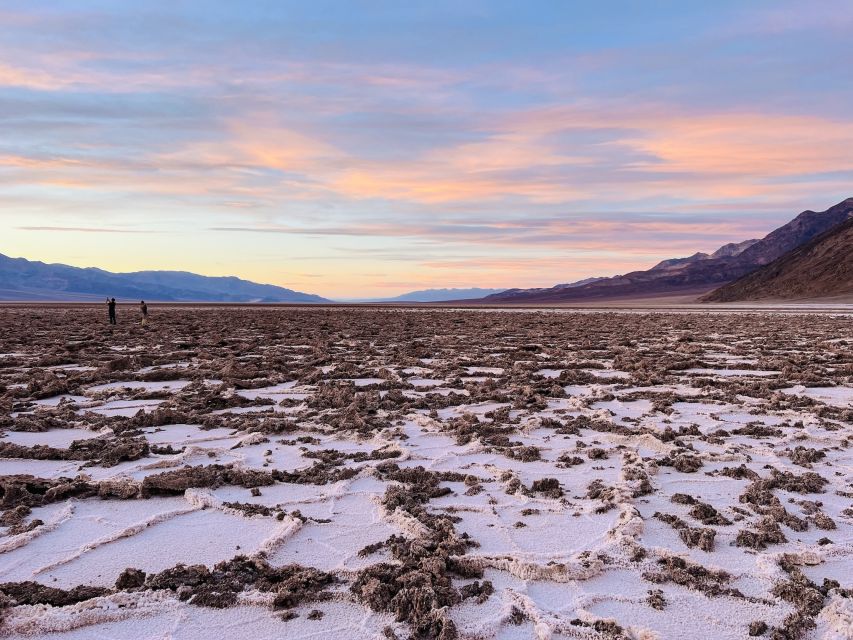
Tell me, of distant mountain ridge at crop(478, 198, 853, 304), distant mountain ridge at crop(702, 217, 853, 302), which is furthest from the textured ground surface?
distant mountain ridge at crop(478, 198, 853, 304)

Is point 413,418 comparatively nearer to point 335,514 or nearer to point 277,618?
point 335,514

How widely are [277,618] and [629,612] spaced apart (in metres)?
1.66

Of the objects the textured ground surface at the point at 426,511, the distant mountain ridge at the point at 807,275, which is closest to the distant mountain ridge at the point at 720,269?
the distant mountain ridge at the point at 807,275

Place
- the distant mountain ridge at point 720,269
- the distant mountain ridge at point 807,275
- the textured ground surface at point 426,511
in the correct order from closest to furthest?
the textured ground surface at point 426,511
the distant mountain ridge at point 807,275
the distant mountain ridge at point 720,269

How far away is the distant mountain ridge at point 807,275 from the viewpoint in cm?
7906

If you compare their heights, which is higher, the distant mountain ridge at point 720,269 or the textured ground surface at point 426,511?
the distant mountain ridge at point 720,269

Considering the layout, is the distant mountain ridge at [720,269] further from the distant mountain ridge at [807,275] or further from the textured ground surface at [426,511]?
the textured ground surface at [426,511]

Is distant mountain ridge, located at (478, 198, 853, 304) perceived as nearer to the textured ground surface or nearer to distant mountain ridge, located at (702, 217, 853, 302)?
distant mountain ridge, located at (702, 217, 853, 302)

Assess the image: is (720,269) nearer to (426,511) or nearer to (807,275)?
Result: (807,275)

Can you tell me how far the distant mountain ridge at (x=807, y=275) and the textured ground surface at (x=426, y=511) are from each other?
262 feet

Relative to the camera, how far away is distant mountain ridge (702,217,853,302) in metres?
79.1

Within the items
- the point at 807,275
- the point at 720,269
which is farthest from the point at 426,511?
the point at 720,269

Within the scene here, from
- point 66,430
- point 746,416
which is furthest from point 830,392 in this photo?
point 66,430

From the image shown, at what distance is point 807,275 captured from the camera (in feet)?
275
